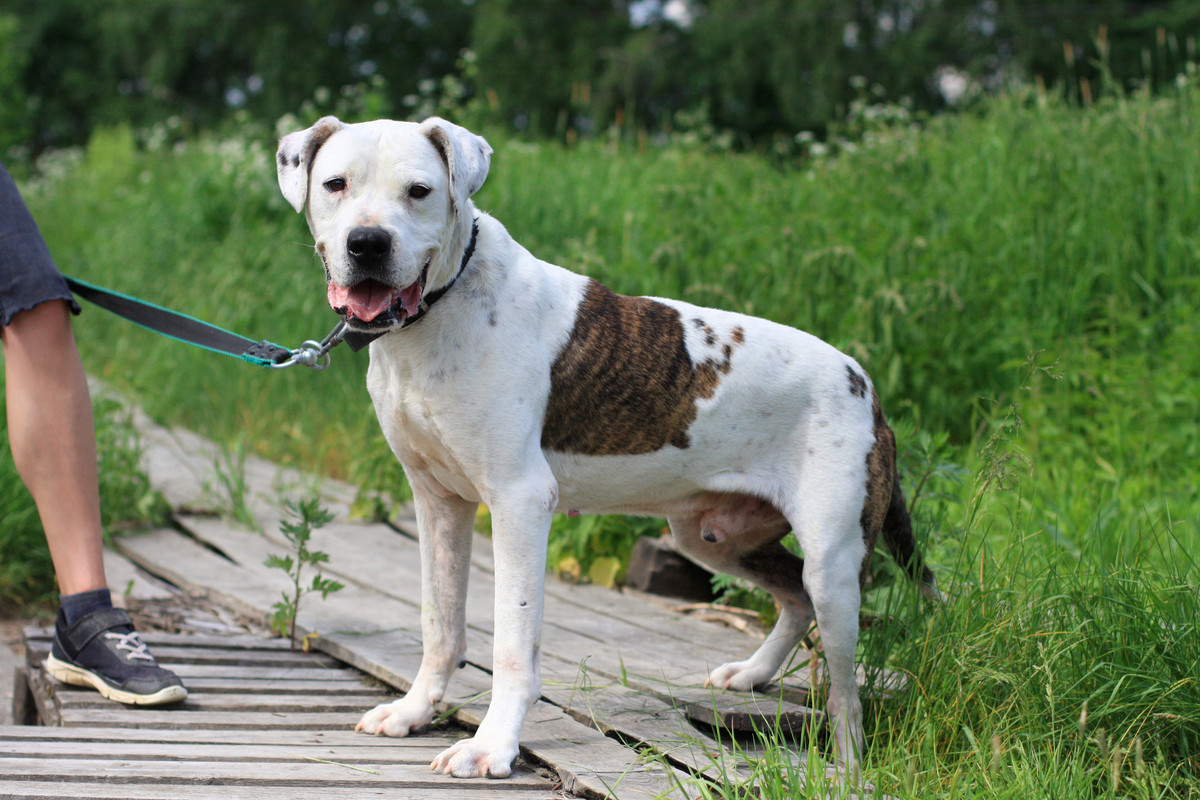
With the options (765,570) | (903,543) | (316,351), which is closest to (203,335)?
(316,351)

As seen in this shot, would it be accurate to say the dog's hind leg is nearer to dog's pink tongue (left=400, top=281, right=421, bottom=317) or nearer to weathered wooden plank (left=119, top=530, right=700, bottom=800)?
weathered wooden plank (left=119, top=530, right=700, bottom=800)

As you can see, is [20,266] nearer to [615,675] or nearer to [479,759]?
[479,759]

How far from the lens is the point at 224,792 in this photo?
7.35 feet

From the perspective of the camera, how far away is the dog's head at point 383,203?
92.5 inches

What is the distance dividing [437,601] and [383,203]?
106cm

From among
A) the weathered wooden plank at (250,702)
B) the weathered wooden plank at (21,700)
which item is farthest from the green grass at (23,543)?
the weathered wooden plank at (250,702)

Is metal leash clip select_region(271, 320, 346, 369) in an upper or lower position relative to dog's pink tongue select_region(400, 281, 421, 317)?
lower

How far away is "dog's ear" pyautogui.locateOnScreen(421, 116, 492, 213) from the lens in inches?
98.7

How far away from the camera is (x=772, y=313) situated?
4.83 meters

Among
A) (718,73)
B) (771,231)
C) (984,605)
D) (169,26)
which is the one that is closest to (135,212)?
(771,231)

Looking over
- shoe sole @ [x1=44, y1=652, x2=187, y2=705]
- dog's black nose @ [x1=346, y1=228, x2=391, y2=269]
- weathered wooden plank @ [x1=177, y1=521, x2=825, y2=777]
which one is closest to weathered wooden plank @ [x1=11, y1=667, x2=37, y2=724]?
shoe sole @ [x1=44, y1=652, x2=187, y2=705]

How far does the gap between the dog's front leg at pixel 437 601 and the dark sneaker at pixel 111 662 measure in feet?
1.99

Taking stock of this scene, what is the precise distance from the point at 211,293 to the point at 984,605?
21.7 ft

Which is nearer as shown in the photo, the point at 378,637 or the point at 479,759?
the point at 479,759
